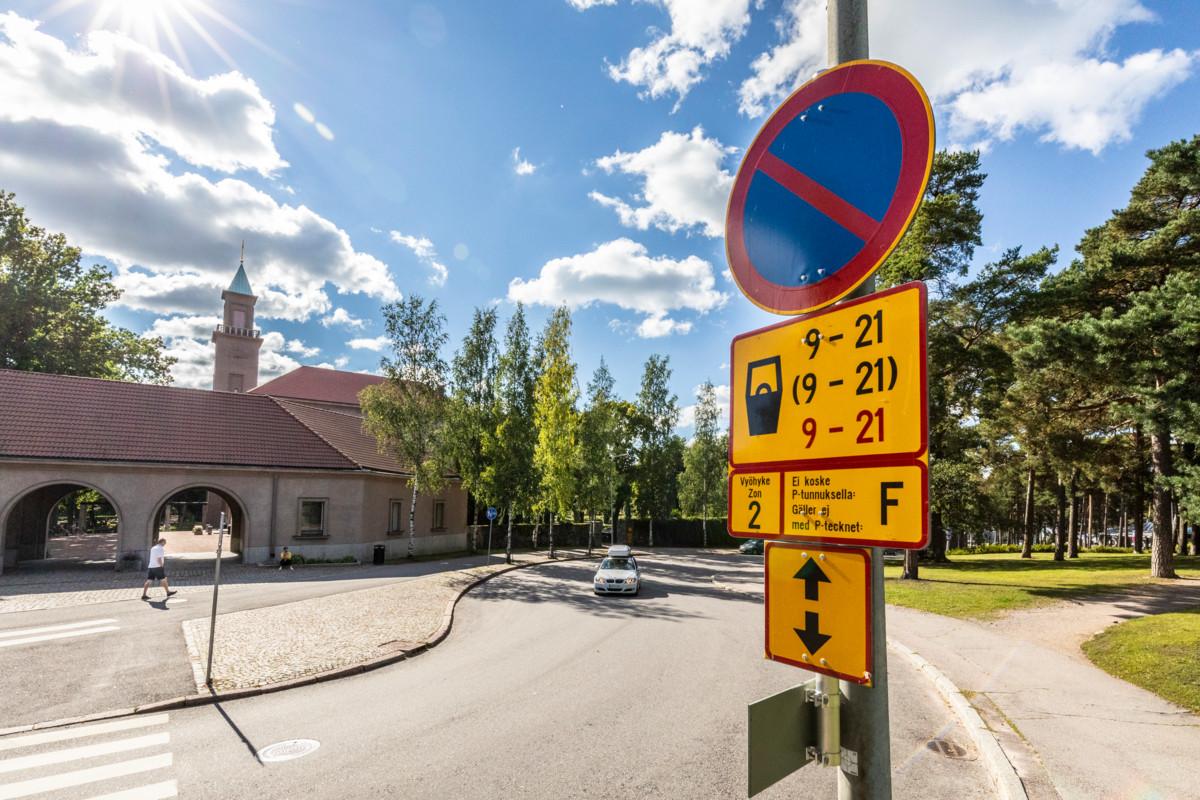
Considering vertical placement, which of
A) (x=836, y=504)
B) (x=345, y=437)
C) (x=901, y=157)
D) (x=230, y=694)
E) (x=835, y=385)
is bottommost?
(x=230, y=694)

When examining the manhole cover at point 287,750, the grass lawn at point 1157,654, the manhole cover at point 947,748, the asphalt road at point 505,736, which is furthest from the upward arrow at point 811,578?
the grass lawn at point 1157,654

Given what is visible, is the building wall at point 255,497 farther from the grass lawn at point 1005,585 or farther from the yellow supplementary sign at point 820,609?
the yellow supplementary sign at point 820,609

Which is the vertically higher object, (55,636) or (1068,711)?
(1068,711)

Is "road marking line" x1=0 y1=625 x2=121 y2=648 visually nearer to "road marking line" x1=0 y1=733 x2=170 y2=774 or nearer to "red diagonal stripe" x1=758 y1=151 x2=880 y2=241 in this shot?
"road marking line" x1=0 y1=733 x2=170 y2=774

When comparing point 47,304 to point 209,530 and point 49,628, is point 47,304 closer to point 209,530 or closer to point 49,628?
point 209,530

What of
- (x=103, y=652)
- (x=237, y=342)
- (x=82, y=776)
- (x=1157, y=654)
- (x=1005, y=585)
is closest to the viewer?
(x=82, y=776)

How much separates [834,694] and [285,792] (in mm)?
6813

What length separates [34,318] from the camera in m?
36.2

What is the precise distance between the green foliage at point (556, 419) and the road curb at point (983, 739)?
25.4m

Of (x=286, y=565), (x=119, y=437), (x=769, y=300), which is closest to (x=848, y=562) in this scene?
(x=769, y=300)

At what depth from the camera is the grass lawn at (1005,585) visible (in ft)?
56.1

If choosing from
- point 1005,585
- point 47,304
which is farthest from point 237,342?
point 1005,585

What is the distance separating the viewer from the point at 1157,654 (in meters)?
10.5

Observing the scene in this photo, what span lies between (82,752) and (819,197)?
407 inches
